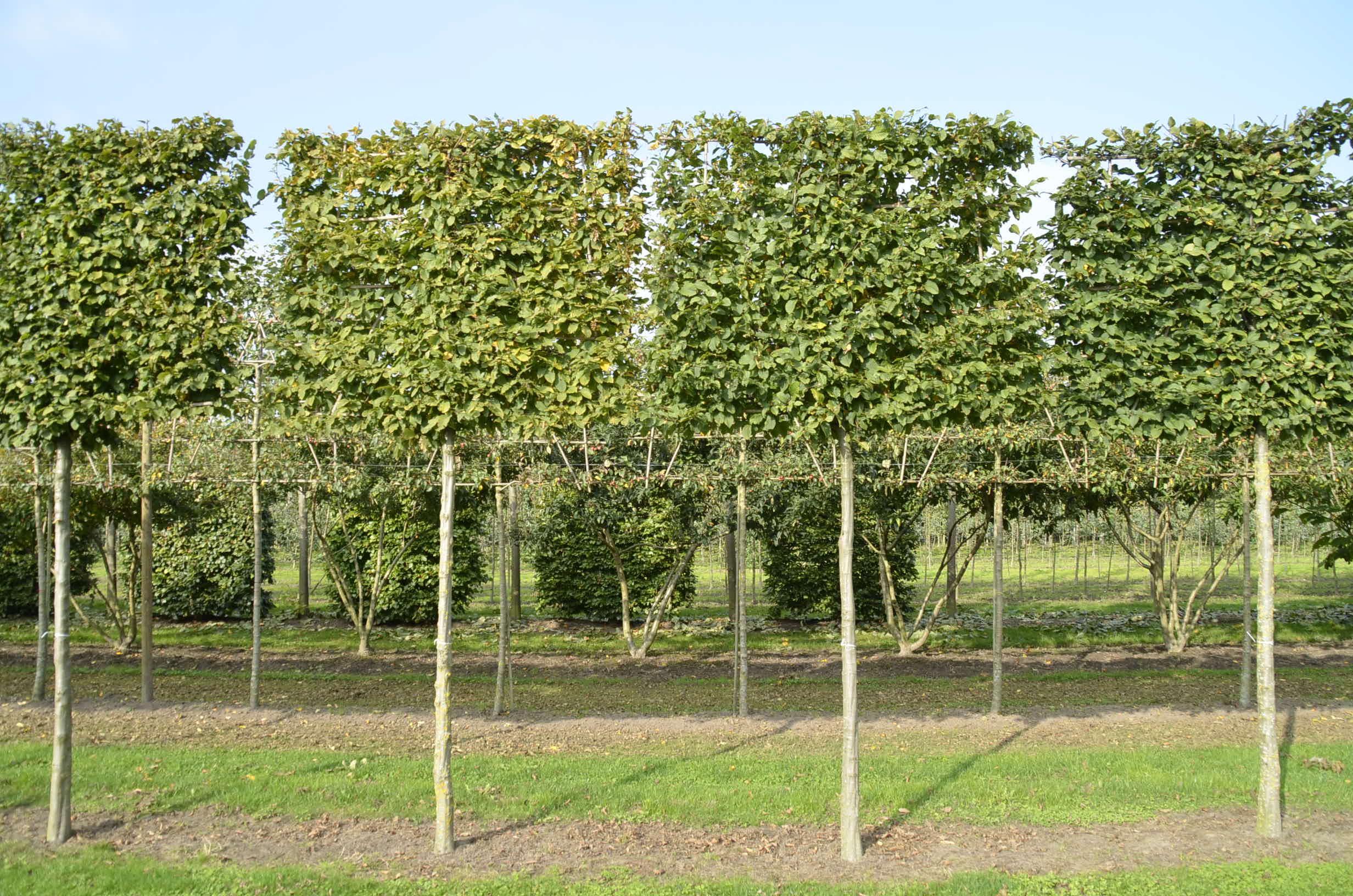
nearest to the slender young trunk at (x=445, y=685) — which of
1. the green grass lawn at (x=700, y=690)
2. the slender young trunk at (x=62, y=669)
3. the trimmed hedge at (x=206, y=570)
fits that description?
the slender young trunk at (x=62, y=669)

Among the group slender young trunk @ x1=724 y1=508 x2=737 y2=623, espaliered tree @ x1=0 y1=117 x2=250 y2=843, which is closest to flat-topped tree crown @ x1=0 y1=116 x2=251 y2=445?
espaliered tree @ x1=0 y1=117 x2=250 y2=843

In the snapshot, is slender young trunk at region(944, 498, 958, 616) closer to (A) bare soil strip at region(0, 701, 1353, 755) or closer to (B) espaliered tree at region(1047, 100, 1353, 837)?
(A) bare soil strip at region(0, 701, 1353, 755)

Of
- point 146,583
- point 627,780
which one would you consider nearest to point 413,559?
point 146,583

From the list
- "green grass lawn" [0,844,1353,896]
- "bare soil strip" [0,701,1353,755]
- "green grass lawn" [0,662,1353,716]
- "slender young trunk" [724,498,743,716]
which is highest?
"slender young trunk" [724,498,743,716]

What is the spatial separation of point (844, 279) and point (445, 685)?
13.4 ft

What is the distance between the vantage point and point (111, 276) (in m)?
7.23

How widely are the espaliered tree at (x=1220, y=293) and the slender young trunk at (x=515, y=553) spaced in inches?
306

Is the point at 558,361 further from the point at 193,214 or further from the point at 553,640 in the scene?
the point at 553,640

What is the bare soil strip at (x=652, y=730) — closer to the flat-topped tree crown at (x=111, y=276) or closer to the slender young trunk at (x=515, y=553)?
the slender young trunk at (x=515, y=553)

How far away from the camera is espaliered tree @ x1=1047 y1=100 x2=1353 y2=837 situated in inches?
281

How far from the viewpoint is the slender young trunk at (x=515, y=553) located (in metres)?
14.2

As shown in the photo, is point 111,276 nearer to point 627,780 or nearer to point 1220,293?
point 627,780

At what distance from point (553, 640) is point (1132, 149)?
567 inches

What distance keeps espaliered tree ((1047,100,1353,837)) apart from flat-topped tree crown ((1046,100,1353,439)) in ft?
0.04
